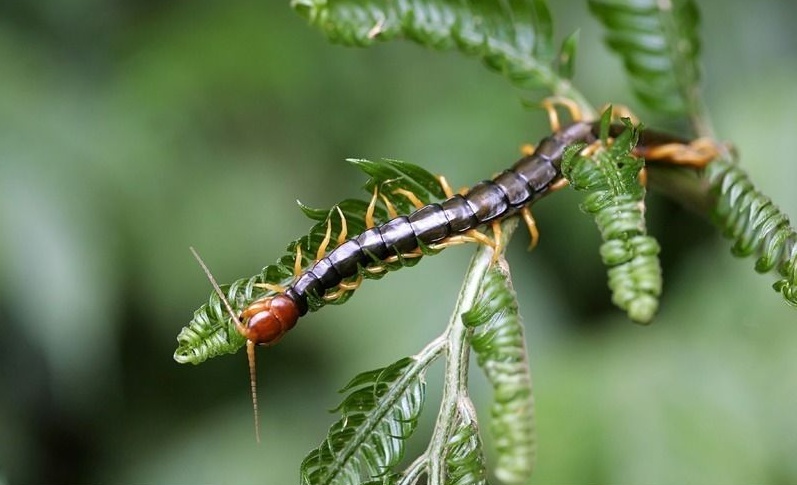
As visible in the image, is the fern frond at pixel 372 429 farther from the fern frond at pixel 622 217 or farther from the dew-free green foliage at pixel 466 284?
the fern frond at pixel 622 217

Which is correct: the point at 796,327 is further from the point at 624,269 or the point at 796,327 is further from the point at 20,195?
the point at 20,195

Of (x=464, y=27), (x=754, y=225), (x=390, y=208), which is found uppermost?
(x=464, y=27)

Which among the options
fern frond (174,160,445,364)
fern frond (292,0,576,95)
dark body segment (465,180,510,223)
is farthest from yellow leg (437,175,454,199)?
fern frond (292,0,576,95)

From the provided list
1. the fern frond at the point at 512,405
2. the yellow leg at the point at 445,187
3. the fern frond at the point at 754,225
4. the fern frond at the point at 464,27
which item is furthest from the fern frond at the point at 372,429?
the fern frond at the point at 464,27

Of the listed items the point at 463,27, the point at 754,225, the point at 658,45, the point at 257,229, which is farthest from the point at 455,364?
the point at 257,229

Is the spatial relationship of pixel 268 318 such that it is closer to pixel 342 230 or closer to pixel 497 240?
pixel 342 230

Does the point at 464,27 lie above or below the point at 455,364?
above

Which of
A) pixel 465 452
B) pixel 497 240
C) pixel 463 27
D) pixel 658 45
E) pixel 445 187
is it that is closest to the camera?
pixel 465 452
